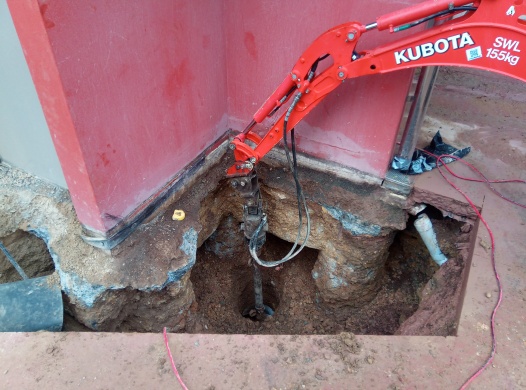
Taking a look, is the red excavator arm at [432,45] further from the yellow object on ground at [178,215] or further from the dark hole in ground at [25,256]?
the dark hole in ground at [25,256]

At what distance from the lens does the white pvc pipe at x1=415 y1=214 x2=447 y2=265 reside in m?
3.65

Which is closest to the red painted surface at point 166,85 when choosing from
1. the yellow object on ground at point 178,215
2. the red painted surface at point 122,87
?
the red painted surface at point 122,87

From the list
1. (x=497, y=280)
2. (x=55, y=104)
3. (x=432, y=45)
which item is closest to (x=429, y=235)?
(x=497, y=280)

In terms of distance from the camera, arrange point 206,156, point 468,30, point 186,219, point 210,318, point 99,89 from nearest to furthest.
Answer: point 468,30, point 99,89, point 186,219, point 206,156, point 210,318

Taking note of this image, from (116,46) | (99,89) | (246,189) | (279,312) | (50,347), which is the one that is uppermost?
(116,46)

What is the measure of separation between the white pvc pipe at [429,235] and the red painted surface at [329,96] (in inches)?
21.2

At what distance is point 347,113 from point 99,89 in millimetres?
1944

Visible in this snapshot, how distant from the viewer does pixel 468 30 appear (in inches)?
94.5

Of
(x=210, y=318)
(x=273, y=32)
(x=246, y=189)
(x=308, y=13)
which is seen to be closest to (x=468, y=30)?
(x=308, y=13)

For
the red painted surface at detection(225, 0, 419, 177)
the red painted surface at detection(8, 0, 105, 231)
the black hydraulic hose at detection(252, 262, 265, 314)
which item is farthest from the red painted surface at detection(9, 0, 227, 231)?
the black hydraulic hose at detection(252, 262, 265, 314)

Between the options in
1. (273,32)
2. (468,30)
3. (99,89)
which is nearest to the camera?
→ (468,30)

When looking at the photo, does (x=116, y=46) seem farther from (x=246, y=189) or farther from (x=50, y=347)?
(x=50, y=347)

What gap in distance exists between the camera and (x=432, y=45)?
252 cm

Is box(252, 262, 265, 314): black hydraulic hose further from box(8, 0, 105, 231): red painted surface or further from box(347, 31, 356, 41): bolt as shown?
box(347, 31, 356, 41): bolt
